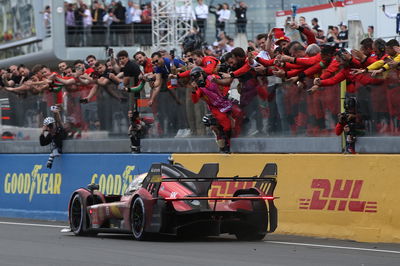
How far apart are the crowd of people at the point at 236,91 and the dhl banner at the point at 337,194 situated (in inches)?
18.8

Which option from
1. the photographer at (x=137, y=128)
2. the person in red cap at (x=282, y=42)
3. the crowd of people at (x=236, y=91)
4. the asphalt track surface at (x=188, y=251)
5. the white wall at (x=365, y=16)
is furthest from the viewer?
the white wall at (x=365, y=16)

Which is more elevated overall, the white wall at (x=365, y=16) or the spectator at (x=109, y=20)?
the spectator at (x=109, y=20)

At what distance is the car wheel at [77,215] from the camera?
15.6 m

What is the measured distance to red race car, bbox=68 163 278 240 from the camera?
1384 cm

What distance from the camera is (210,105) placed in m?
17.2

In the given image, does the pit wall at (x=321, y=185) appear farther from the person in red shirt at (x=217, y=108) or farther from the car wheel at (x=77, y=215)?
the car wheel at (x=77, y=215)

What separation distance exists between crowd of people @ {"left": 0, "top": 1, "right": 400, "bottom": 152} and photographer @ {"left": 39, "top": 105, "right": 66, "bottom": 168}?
17 centimetres

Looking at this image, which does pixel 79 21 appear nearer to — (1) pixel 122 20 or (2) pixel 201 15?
(1) pixel 122 20

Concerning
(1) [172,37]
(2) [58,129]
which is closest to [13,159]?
(2) [58,129]

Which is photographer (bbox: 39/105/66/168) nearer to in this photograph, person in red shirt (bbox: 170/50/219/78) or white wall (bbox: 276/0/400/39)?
person in red shirt (bbox: 170/50/219/78)

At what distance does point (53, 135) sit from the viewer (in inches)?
809

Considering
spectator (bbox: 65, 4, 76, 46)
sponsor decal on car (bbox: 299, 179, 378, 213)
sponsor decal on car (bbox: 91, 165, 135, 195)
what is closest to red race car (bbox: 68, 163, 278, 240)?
sponsor decal on car (bbox: 299, 179, 378, 213)

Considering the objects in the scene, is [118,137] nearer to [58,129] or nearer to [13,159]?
[58,129]

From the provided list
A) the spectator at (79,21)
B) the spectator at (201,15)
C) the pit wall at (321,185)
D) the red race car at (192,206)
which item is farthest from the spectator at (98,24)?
the red race car at (192,206)
